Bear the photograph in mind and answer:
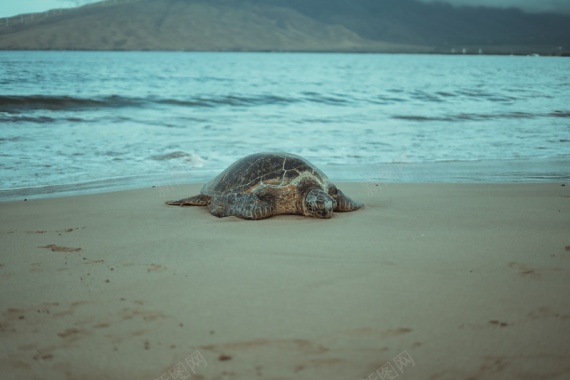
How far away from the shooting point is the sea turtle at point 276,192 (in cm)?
552

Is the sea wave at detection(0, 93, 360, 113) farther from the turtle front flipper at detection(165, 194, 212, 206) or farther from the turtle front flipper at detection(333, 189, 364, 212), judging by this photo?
the turtle front flipper at detection(333, 189, 364, 212)

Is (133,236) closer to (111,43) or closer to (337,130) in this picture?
(337,130)

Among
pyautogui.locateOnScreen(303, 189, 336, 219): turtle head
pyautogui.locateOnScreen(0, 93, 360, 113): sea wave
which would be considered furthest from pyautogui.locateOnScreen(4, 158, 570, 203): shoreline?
pyautogui.locateOnScreen(0, 93, 360, 113): sea wave

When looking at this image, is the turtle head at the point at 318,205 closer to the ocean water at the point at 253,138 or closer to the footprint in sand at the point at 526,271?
the footprint in sand at the point at 526,271

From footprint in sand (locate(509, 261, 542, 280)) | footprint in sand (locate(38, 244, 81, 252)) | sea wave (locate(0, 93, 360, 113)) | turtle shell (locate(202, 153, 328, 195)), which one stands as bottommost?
footprint in sand (locate(509, 261, 542, 280))

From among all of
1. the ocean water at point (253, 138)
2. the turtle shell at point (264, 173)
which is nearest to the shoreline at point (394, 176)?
the ocean water at point (253, 138)

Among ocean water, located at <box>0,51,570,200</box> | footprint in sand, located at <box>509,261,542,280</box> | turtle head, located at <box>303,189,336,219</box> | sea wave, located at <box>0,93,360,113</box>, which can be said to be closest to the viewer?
footprint in sand, located at <box>509,261,542,280</box>

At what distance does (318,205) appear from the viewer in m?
5.45

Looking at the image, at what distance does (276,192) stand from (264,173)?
0.31 metres

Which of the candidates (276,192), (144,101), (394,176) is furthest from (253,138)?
(144,101)

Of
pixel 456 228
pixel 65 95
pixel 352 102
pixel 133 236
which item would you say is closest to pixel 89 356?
pixel 133 236

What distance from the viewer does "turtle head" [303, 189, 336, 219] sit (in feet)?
17.9

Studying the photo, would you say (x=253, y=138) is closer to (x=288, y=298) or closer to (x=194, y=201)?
(x=194, y=201)

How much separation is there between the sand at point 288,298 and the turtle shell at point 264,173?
692mm
